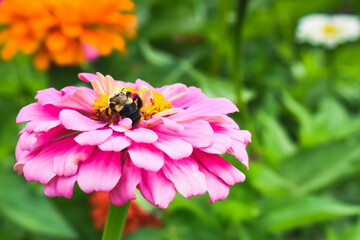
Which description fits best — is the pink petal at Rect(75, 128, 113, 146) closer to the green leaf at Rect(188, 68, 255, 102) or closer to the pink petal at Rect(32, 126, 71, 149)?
the pink petal at Rect(32, 126, 71, 149)

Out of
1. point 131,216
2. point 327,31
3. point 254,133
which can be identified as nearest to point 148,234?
point 131,216

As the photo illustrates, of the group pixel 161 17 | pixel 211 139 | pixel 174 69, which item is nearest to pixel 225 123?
pixel 211 139

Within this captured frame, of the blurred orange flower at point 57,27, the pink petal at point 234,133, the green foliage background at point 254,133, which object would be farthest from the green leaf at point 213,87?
the pink petal at point 234,133

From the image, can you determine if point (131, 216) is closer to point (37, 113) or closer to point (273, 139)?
point (273, 139)

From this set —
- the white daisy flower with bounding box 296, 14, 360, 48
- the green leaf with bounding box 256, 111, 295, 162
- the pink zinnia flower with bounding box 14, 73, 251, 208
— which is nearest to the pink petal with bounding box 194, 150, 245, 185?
the pink zinnia flower with bounding box 14, 73, 251, 208

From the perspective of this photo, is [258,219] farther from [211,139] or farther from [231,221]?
[211,139]
